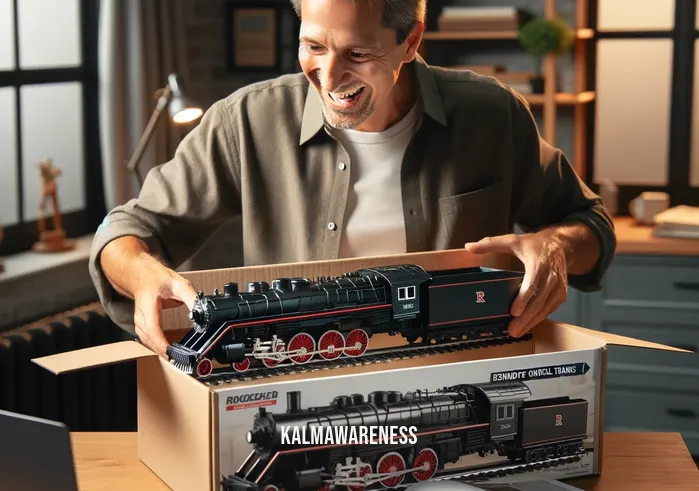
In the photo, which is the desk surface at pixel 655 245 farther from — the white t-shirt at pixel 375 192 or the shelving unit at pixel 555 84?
the white t-shirt at pixel 375 192

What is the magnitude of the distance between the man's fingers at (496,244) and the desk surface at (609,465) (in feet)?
1.08

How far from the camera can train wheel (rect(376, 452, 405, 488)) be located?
1.23 meters

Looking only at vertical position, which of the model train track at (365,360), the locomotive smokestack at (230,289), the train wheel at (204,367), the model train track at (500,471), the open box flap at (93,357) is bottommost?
the model train track at (500,471)

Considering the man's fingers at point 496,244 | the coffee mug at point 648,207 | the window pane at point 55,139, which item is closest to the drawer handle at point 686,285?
the coffee mug at point 648,207

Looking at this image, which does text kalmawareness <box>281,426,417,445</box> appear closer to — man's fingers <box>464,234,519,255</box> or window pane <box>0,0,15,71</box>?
man's fingers <box>464,234,519,255</box>

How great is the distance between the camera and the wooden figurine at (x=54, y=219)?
11.3ft

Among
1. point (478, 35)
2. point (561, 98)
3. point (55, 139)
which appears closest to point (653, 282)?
point (561, 98)

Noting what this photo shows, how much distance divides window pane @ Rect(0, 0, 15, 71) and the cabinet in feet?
7.30

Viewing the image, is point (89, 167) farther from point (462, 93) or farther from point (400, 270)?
point (400, 270)

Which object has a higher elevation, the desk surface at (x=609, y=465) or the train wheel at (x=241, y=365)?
the train wheel at (x=241, y=365)

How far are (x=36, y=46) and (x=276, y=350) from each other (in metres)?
2.62

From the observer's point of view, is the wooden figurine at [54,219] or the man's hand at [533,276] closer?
the man's hand at [533,276]

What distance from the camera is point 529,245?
1.60 meters

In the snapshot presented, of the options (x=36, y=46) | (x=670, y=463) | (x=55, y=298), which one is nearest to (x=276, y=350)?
(x=670, y=463)
